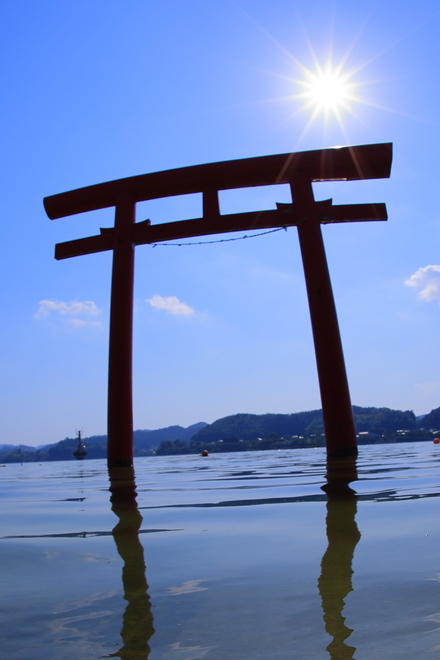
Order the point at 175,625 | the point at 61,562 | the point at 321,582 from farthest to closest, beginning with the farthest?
the point at 61,562, the point at 321,582, the point at 175,625

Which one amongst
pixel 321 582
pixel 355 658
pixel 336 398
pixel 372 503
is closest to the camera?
pixel 355 658

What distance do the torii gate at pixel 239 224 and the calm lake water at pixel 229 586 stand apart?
3.59 metres

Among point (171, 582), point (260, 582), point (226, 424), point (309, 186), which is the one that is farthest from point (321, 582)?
point (226, 424)

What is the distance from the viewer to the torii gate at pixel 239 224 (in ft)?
17.1

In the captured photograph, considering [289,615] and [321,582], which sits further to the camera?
[321,582]

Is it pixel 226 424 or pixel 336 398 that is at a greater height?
pixel 226 424

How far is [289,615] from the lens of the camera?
659 millimetres

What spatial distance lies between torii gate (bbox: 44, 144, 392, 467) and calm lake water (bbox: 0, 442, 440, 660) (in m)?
3.59

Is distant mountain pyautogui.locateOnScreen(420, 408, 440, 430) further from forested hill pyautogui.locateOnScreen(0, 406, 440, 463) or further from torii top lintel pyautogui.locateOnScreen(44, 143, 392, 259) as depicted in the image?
torii top lintel pyautogui.locateOnScreen(44, 143, 392, 259)

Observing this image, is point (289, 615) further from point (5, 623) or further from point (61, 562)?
point (61, 562)

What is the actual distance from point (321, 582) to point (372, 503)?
1006 mm

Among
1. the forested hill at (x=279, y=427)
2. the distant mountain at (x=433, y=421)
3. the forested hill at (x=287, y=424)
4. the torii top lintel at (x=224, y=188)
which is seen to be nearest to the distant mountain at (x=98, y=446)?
the forested hill at (x=279, y=427)

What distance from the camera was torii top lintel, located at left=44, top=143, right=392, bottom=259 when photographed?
6062 millimetres

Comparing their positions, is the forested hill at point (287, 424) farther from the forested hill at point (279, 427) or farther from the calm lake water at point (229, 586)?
the calm lake water at point (229, 586)
